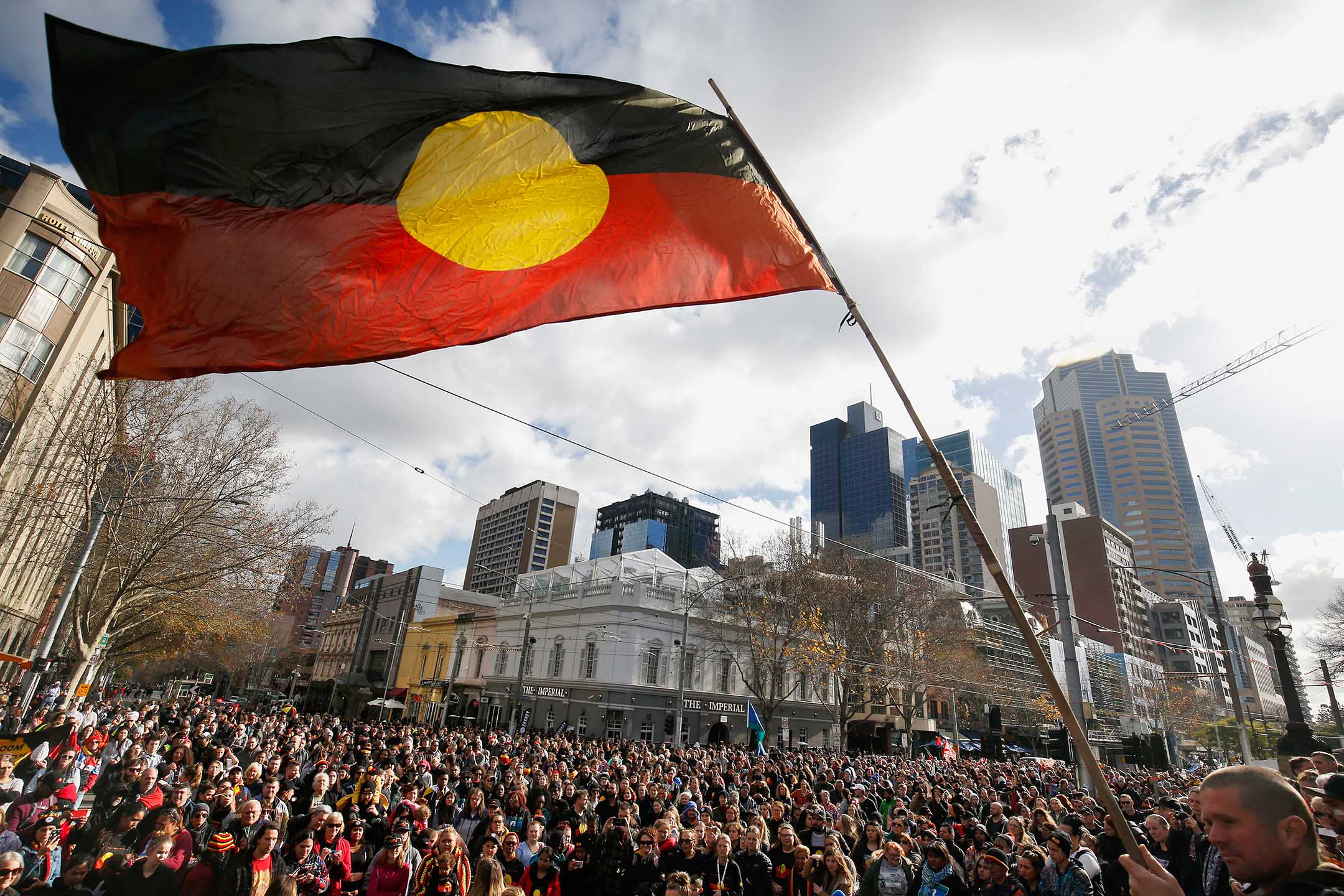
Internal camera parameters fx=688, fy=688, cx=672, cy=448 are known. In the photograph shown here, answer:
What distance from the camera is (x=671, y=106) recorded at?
5.99m

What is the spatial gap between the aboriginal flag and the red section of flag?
0.05 ft

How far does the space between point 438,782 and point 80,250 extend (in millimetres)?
27303

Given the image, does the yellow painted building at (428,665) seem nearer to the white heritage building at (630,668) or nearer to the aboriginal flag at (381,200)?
the white heritage building at (630,668)

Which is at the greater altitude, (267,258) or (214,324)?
(267,258)

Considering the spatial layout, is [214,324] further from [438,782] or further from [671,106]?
[438,782]

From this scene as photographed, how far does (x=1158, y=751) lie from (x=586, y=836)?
50.2 ft

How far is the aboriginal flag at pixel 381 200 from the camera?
4.73 m

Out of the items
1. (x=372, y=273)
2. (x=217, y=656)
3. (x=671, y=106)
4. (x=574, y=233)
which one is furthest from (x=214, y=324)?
(x=217, y=656)

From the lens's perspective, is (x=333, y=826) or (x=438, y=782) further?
(x=438, y=782)

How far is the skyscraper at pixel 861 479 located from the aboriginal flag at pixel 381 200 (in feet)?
531

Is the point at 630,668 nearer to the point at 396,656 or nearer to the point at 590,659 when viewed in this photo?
the point at 590,659

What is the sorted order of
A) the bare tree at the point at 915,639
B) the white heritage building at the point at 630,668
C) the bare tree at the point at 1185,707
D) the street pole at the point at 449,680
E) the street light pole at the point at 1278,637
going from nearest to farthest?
the street light pole at the point at 1278,637 → the bare tree at the point at 915,639 → the white heritage building at the point at 630,668 → the street pole at the point at 449,680 → the bare tree at the point at 1185,707

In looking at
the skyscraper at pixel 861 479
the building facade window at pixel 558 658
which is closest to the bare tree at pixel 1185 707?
the building facade window at pixel 558 658

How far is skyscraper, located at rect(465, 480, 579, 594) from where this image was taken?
12850 cm
